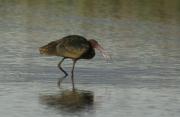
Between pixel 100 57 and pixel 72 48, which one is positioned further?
pixel 100 57

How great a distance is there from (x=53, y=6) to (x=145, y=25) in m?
4.75

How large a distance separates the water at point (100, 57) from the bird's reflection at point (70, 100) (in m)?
0.10

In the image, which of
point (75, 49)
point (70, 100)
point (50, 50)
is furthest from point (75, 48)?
point (70, 100)

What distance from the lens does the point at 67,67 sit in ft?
54.0

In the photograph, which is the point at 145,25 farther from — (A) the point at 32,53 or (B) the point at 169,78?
(B) the point at 169,78

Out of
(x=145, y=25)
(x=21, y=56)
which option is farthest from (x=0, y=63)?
(x=145, y=25)

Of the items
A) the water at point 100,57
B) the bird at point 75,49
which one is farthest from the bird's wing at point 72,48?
the water at point 100,57

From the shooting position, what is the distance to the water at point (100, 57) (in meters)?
13.0

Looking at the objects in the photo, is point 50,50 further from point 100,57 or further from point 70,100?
point 70,100

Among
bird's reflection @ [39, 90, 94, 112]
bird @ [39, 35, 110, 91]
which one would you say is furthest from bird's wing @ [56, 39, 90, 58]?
bird's reflection @ [39, 90, 94, 112]

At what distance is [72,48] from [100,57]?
2012 mm

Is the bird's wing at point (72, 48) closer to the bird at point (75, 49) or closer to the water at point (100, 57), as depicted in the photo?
the bird at point (75, 49)

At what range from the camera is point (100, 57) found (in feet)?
58.1

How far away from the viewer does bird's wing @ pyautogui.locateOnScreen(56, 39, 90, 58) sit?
1570 cm
